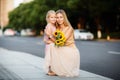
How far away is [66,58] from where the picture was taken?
11.0m

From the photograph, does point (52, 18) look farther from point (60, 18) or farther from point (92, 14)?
point (92, 14)

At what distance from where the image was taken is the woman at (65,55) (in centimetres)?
1102

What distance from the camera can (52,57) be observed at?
11.2 meters

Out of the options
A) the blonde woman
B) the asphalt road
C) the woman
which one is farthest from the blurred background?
the woman

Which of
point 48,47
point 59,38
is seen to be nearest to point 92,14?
point 48,47

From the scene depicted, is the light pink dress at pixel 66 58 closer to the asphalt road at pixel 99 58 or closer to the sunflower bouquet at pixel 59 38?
the sunflower bouquet at pixel 59 38

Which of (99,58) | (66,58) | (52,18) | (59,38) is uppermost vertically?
(52,18)

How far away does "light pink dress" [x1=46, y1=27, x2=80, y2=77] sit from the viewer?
11016mm

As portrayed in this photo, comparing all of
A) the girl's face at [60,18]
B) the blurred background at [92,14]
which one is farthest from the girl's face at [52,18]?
the blurred background at [92,14]

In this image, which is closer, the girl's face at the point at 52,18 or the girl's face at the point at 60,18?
the girl's face at the point at 60,18

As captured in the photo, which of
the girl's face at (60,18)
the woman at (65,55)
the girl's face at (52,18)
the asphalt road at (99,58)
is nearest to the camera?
the woman at (65,55)

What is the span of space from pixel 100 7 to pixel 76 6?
470 cm

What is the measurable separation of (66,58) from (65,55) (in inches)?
3.2

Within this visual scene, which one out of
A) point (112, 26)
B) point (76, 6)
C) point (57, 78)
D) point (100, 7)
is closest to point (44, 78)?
point (57, 78)
